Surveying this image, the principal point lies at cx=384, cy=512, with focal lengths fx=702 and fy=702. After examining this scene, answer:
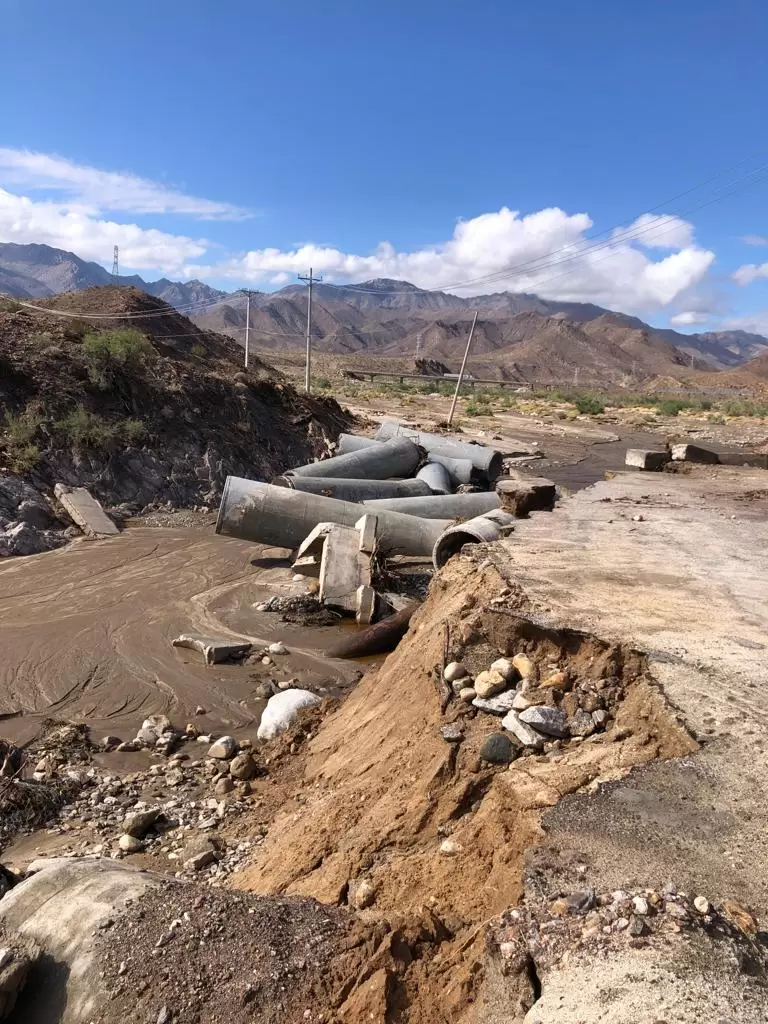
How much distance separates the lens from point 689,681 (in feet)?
14.7

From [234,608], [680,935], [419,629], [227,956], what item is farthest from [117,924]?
[234,608]

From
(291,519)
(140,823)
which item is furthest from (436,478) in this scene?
(140,823)

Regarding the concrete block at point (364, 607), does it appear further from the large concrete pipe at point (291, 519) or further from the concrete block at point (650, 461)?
the concrete block at point (650, 461)

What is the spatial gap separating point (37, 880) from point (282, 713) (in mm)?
3229

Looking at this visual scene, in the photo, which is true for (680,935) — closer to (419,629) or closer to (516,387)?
(419,629)

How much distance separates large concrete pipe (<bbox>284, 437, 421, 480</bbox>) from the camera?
49.4 ft

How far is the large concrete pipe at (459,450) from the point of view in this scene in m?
17.4

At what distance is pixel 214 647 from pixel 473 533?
337 cm

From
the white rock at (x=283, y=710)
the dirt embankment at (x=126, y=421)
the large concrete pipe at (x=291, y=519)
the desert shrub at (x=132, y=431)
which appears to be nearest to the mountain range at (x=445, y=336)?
the dirt embankment at (x=126, y=421)

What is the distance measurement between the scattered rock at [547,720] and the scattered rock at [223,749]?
3080 mm

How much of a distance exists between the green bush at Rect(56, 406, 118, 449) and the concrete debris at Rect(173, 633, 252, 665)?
7.97 meters

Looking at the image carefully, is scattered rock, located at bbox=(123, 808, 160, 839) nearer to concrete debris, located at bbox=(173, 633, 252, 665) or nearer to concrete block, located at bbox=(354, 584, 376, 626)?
concrete debris, located at bbox=(173, 633, 252, 665)

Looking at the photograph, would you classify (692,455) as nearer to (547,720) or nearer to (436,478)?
(436,478)

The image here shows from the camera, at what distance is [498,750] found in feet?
13.5
